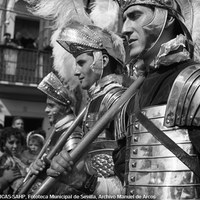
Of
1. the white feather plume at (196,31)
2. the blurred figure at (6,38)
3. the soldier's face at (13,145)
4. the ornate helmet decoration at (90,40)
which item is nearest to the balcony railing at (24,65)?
the blurred figure at (6,38)

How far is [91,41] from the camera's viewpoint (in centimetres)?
429

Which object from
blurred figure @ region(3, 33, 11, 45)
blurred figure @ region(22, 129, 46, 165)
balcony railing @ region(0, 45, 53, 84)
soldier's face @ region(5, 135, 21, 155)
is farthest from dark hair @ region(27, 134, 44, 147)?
balcony railing @ region(0, 45, 53, 84)

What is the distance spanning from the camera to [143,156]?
2473 mm

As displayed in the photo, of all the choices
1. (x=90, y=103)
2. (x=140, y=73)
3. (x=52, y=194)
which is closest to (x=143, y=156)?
(x=140, y=73)

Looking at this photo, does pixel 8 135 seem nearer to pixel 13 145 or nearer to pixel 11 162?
pixel 13 145

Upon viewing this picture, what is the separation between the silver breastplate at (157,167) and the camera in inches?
90.3

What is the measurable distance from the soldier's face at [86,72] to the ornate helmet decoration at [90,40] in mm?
73

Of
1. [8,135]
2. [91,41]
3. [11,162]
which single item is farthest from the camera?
[8,135]

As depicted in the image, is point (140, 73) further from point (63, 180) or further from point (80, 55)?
point (80, 55)

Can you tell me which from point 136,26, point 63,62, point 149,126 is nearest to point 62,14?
point 63,62

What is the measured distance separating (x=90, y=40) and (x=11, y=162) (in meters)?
2.54

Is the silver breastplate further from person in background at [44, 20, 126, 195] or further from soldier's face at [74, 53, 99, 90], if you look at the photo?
soldier's face at [74, 53, 99, 90]

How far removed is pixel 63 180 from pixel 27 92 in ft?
50.7

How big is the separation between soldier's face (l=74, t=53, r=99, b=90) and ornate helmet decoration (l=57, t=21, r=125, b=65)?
7 cm
